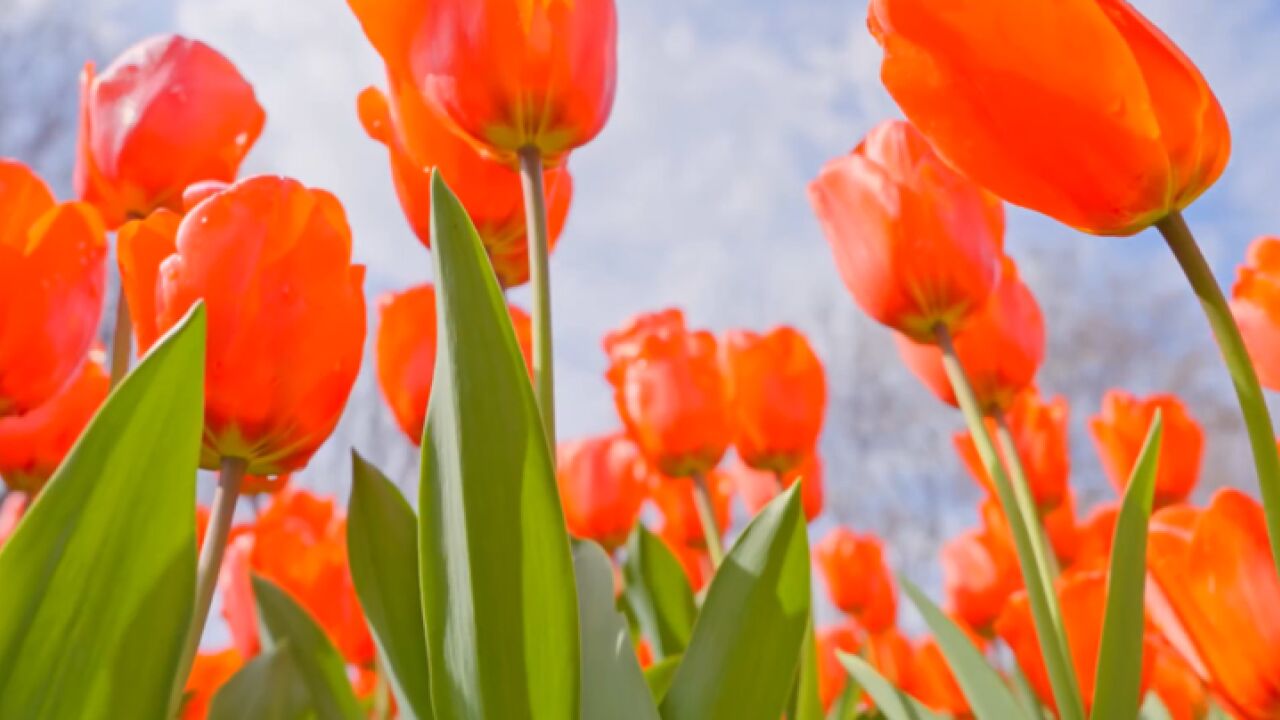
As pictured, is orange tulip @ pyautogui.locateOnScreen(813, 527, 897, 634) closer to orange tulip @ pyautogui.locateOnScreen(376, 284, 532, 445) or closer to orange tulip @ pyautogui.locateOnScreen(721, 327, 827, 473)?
orange tulip @ pyautogui.locateOnScreen(721, 327, 827, 473)

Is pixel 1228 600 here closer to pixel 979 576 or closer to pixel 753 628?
pixel 753 628

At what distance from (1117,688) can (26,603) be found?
426 mm

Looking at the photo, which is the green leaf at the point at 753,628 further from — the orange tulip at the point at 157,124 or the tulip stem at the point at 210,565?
the orange tulip at the point at 157,124

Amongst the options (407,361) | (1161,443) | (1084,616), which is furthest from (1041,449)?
(407,361)

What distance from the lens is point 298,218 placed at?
0.45m

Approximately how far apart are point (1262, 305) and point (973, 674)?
290mm

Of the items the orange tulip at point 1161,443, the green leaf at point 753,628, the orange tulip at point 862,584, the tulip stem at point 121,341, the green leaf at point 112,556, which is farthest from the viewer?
the orange tulip at point 862,584

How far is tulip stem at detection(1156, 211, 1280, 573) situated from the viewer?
340mm

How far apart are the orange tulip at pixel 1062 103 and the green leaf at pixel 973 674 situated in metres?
0.31

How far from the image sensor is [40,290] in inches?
19.9

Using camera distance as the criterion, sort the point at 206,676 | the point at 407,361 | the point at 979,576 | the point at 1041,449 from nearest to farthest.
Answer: the point at 407,361
the point at 206,676
the point at 1041,449
the point at 979,576

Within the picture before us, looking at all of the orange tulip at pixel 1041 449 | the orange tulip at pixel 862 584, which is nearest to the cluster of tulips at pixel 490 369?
the orange tulip at pixel 1041 449

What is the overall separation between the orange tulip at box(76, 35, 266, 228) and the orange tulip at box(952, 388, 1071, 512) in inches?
30.3

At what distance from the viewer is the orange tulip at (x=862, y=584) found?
1519 millimetres
